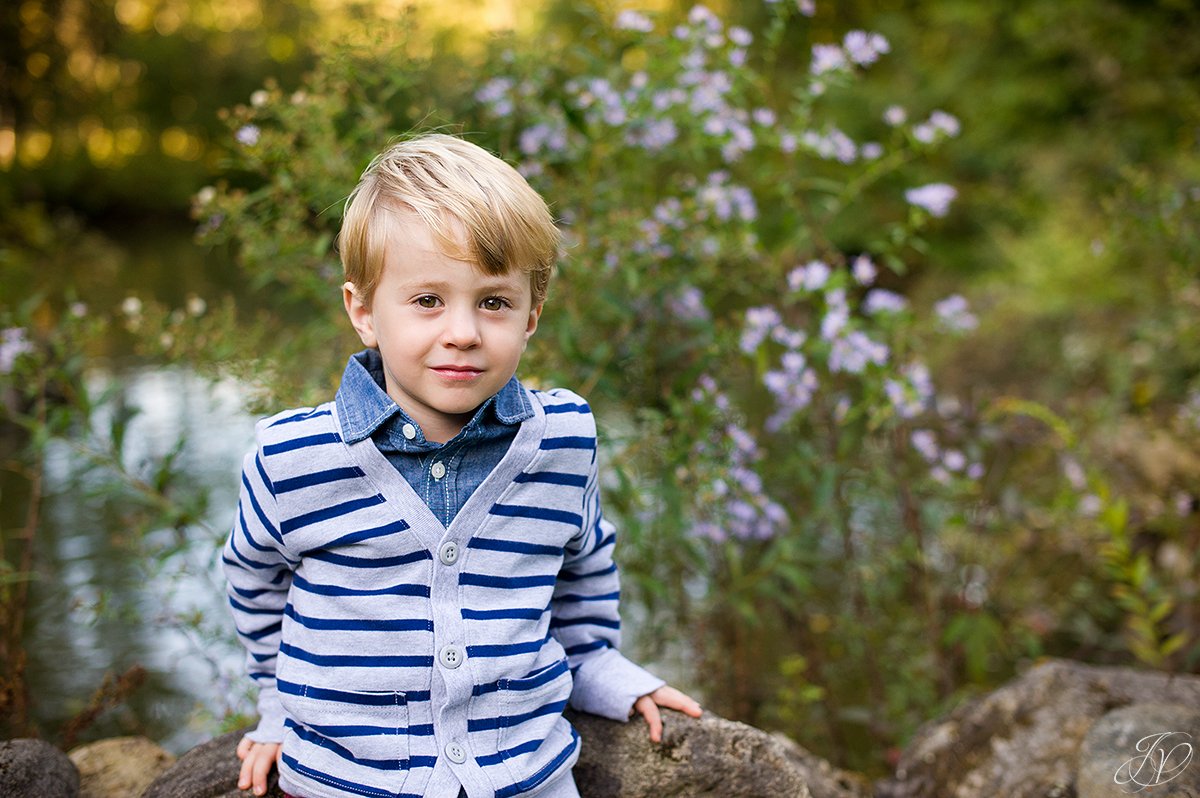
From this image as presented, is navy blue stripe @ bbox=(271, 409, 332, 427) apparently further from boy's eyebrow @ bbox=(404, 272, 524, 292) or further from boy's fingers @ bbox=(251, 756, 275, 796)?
boy's fingers @ bbox=(251, 756, 275, 796)

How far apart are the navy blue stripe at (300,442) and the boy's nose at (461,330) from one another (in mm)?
242

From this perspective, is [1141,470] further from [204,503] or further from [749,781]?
[204,503]

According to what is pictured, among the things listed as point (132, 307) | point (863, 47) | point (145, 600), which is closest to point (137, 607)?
point (145, 600)

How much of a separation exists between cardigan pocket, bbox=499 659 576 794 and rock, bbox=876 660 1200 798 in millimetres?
1242

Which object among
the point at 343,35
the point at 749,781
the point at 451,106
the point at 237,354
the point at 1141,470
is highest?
the point at 343,35

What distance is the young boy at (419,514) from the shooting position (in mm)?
1585

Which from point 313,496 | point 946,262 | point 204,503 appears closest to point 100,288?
point 946,262

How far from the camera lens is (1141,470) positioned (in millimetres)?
4645

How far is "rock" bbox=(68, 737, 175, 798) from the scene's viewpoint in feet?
7.16

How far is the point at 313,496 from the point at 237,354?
48.3 inches

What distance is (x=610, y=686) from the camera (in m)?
1.91

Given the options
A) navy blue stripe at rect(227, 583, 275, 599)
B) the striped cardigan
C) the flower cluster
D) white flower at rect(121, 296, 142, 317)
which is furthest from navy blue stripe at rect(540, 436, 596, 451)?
white flower at rect(121, 296, 142, 317)

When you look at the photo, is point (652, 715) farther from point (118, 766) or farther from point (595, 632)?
point (118, 766)

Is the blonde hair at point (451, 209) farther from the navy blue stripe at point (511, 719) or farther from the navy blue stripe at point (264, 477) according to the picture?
the navy blue stripe at point (511, 719)
